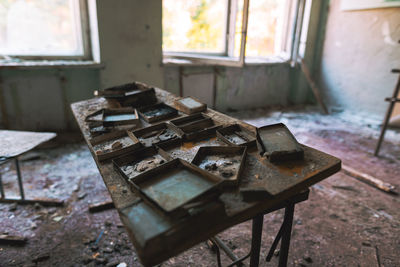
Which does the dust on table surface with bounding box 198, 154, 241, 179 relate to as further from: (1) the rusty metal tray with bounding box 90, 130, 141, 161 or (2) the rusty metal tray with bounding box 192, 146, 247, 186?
(1) the rusty metal tray with bounding box 90, 130, 141, 161

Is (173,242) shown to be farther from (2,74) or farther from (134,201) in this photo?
(2,74)

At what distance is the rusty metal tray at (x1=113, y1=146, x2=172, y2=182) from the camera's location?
106 centimetres

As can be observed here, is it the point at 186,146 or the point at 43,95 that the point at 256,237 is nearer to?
the point at 186,146

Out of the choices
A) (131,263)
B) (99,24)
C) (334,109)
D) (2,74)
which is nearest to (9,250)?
(131,263)

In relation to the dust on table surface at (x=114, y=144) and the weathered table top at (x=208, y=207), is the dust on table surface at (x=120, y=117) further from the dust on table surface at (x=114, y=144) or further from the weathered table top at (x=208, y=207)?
the weathered table top at (x=208, y=207)

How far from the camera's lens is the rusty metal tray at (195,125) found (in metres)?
1.34

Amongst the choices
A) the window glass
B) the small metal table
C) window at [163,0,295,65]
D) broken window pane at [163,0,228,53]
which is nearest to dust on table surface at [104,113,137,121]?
the small metal table

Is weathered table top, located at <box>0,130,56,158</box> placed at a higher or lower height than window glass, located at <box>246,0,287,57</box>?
lower

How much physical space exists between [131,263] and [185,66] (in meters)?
2.95

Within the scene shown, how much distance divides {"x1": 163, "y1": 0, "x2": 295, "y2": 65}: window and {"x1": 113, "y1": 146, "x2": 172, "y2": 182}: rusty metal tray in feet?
9.12

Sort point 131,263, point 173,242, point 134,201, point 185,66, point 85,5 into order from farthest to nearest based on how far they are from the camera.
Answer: point 185,66
point 85,5
point 131,263
point 134,201
point 173,242

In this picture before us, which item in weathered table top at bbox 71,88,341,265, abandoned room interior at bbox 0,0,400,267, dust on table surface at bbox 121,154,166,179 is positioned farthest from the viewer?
dust on table surface at bbox 121,154,166,179

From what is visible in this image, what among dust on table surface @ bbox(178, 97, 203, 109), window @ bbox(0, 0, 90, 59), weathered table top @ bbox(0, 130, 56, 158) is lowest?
weathered table top @ bbox(0, 130, 56, 158)

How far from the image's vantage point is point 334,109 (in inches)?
190
